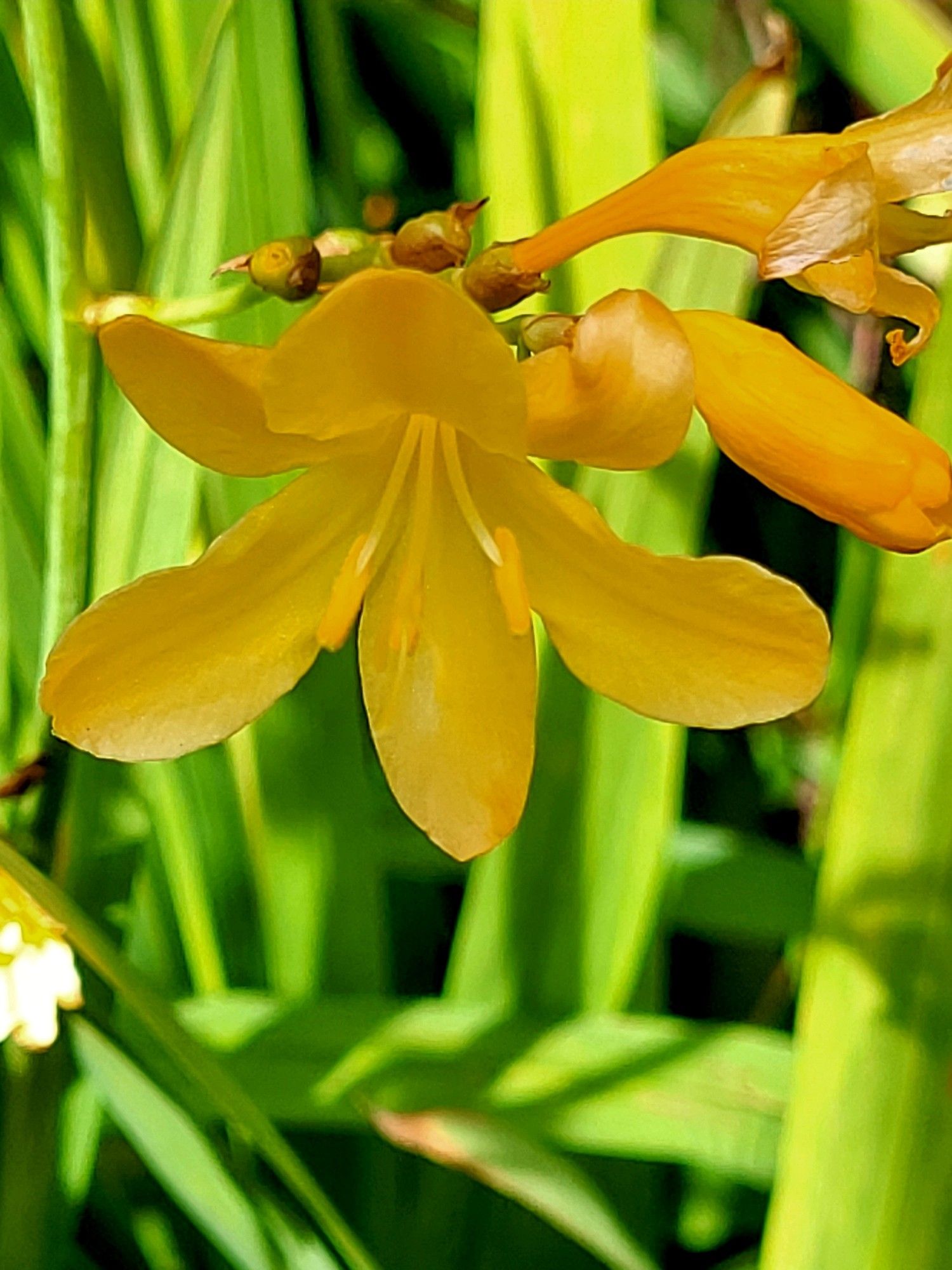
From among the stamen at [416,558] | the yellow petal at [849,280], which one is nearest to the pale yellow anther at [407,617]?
the stamen at [416,558]

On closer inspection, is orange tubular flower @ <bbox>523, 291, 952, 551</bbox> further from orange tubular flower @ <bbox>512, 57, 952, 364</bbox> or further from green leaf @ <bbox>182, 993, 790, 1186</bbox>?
green leaf @ <bbox>182, 993, 790, 1186</bbox>

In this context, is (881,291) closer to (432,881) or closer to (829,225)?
(829,225)

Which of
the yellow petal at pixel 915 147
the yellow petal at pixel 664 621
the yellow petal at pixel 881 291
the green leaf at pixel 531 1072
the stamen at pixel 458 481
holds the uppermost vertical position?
the yellow petal at pixel 915 147

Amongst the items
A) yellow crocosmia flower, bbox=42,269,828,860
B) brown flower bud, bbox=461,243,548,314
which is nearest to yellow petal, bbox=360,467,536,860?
yellow crocosmia flower, bbox=42,269,828,860

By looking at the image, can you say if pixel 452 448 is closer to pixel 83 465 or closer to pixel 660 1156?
pixel 83 465

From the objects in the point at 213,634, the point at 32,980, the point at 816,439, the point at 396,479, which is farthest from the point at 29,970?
the point at 816,439

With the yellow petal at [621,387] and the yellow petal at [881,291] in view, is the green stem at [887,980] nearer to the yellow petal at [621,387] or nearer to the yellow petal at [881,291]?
the yellow petal at [881,291]

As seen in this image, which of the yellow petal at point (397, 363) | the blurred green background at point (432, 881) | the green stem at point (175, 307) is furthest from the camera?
the blurred green background at point (432, 881)
